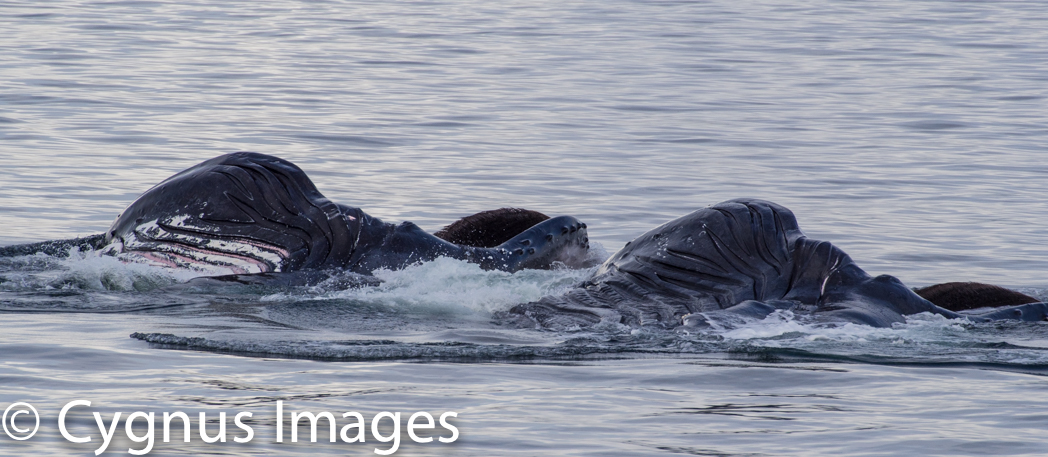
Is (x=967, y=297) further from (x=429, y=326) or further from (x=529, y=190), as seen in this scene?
(x=529, y=190)

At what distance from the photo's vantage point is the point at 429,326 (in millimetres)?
8648

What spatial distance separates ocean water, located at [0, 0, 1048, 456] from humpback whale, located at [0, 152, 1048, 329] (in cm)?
24

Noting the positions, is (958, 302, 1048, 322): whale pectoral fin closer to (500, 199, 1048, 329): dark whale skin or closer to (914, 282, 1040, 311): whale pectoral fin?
(500, 199, 1048, 329): dark whale skin

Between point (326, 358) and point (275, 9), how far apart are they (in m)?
29.6

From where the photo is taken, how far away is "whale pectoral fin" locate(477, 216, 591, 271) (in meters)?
9.88

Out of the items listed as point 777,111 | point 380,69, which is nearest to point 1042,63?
point 777,111

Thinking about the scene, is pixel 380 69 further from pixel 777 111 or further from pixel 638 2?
pixel 638 2

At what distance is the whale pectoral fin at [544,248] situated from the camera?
32.4 ft

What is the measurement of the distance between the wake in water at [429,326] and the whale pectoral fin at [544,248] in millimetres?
133

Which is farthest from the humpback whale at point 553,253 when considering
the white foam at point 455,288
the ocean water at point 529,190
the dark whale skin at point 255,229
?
the ocean water at point 529,190

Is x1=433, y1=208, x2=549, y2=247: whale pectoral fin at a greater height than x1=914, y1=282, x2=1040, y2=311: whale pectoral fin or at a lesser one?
greater

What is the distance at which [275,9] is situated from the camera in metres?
36.0

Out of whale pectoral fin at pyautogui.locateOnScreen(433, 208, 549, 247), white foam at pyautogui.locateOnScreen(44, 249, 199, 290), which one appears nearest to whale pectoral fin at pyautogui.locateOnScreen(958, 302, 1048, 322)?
whale pectoral fin at pyautogui.locateOnScreen(433, 208, 549, 247)

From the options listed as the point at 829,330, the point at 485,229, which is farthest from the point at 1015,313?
the point at 485,229
